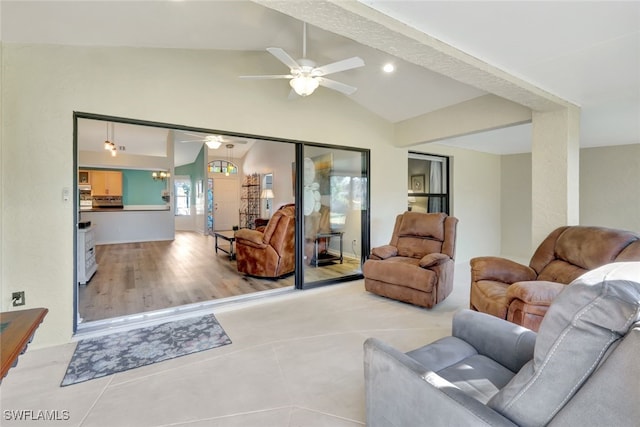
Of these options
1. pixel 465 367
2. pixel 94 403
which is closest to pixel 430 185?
pixel 465 367

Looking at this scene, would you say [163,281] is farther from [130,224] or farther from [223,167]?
[223,167]

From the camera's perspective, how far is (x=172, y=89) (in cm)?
313

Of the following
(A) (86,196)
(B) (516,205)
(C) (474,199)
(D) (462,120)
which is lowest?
(B) (516,205)

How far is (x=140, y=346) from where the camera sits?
8.39ft

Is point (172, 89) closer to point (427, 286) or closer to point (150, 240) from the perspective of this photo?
point (427, 286)

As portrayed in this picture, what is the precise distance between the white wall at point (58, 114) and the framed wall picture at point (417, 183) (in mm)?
3778

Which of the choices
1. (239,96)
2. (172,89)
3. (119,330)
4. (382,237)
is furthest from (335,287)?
(172,89)

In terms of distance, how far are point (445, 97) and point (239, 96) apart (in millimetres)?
2696

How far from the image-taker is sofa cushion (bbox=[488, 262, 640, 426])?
0.80m

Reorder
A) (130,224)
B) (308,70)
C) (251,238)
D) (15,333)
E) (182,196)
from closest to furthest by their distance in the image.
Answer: (15,333) < (308,70) < (251,238) < (130,224) < (182,196)

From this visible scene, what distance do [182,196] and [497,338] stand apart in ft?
40.0

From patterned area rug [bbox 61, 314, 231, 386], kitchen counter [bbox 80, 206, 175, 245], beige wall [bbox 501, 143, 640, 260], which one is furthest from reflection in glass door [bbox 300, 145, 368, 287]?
kitchen counter [bbox 80, 206, 175, 245]

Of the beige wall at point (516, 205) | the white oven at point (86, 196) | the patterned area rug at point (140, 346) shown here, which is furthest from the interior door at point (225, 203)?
the beige wall at point (516, 205)

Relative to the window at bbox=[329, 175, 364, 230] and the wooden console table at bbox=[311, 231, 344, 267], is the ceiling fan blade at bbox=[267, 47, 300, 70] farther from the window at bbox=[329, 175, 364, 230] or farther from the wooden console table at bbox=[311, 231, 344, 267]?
the wooden console table at bbox=[311, 231, 344, 267]
